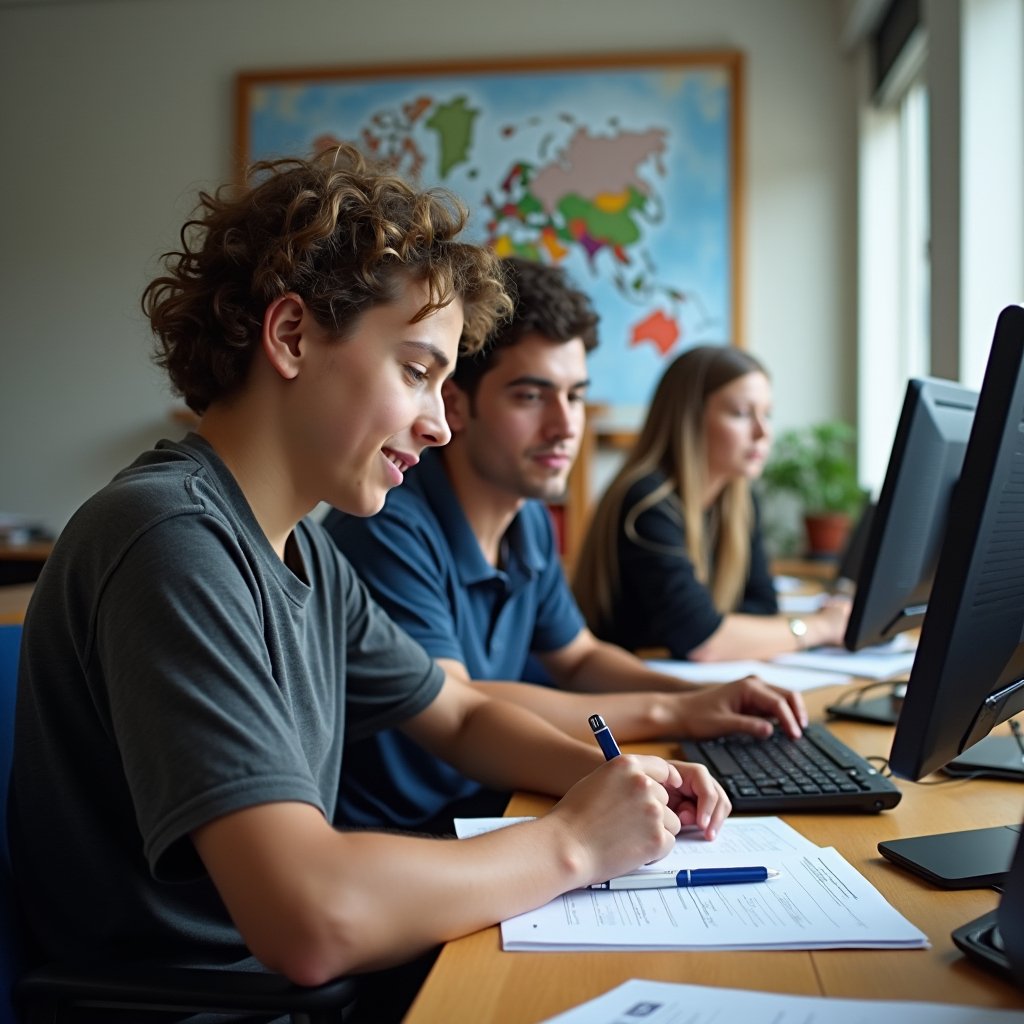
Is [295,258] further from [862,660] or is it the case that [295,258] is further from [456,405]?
[862,660]

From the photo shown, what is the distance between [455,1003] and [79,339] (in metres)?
4.36

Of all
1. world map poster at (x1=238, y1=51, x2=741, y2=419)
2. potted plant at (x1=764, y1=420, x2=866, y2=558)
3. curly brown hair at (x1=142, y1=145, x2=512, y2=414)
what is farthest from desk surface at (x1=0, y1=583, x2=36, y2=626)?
potted plant at (x1=764, y1=420, x2=866, y2=558)

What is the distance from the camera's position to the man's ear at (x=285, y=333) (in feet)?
3.24

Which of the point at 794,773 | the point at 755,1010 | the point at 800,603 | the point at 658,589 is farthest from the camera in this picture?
the point at 800,603

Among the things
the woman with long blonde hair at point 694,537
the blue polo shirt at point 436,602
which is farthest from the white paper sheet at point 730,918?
the woman with long blonde hair at point 694,537

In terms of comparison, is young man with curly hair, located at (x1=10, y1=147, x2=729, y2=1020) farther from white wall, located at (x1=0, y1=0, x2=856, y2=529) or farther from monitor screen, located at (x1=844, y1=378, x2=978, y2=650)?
white wall, located at (x1=0, y1=0, x2=856, y2=529)

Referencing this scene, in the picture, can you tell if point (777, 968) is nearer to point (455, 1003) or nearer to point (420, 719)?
point (455, 1003)

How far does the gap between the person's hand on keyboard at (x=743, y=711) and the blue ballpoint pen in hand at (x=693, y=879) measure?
1.39ft

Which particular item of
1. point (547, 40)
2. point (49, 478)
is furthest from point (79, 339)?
point (547, 40)

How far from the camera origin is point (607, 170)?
4.20 m

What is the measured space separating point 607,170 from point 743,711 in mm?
3250

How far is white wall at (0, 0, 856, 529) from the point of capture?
13.4 feet

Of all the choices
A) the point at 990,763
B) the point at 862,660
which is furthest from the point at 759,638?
the point at 990,763

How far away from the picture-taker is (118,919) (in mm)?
893
